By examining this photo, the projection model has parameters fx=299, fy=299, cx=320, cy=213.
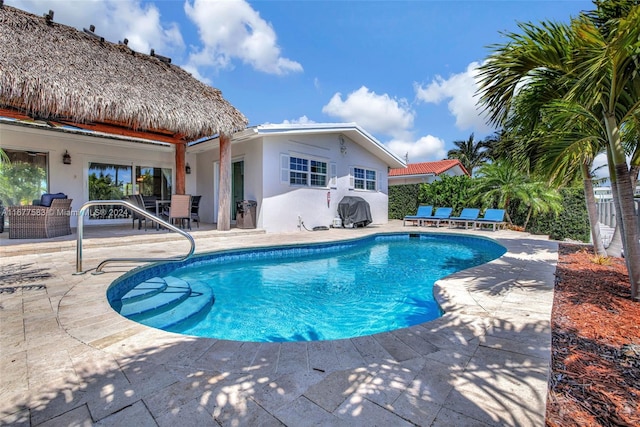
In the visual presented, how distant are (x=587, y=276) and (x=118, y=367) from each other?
6.36 metres

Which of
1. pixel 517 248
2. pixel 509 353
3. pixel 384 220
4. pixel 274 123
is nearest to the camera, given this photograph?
pixel 509 353

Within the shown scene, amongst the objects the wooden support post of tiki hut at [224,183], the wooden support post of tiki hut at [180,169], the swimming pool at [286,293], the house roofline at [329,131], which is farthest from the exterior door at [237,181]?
the swimming pool at [286,293]

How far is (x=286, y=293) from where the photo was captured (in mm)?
5141

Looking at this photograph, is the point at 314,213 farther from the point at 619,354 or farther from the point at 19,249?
the point at 619,354

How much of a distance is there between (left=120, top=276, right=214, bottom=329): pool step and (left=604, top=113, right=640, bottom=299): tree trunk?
539 centimetres

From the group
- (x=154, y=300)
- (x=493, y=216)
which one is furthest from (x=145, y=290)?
(x=493, y=216)

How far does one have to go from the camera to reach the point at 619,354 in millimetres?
2359

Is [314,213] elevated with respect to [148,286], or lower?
elevated

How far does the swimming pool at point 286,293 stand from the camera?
12.5ft

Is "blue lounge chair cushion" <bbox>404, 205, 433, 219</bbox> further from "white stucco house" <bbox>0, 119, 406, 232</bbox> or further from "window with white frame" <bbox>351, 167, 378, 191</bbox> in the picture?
"white stucco house" <bbox>0, 119, 406, 232</bbox>

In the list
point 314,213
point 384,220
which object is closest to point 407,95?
point 384,220

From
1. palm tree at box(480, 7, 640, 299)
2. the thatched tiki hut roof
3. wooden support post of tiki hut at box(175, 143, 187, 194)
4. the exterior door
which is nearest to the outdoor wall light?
the exterior door

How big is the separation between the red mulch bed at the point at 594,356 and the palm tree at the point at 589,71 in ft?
1.89

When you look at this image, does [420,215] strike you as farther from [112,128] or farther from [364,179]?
[112,128]
